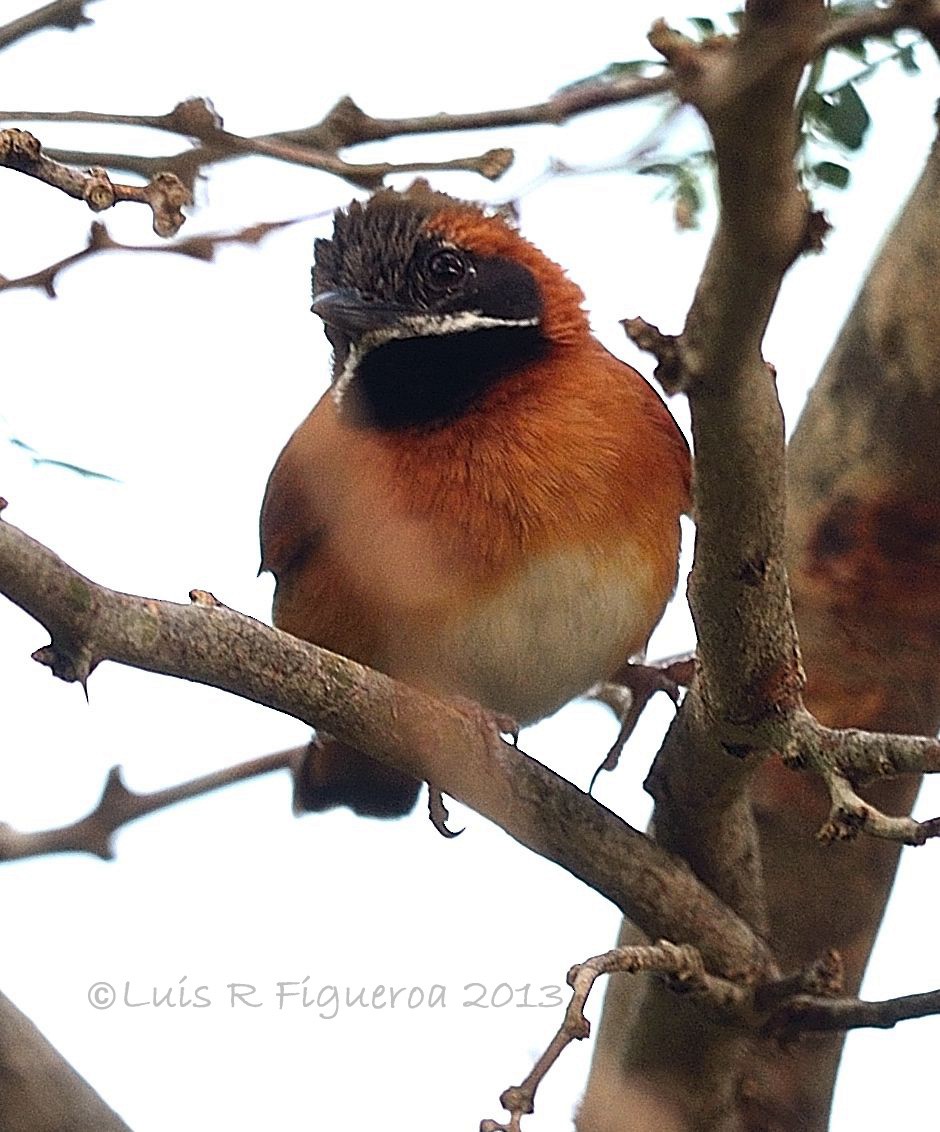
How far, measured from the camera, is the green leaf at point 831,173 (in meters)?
4.37

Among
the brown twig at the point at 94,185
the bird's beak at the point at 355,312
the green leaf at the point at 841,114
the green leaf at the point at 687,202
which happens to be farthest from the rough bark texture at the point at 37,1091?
the green leaf at the point at 841,114

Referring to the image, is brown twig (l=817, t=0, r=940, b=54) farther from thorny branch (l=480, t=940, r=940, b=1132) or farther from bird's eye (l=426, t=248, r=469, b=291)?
bird's eye (l=426, t=248, r=469, b=291)

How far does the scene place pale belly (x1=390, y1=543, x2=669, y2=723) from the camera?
15.1ft

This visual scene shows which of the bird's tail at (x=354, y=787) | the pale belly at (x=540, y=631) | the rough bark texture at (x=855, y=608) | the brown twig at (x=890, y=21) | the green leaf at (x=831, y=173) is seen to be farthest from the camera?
the bird's tail at (x=354, y=787)

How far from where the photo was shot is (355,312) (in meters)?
4.98

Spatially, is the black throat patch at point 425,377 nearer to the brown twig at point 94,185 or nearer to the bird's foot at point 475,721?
the bird's foot at point 475,721

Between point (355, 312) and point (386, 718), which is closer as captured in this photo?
point (386, 718)

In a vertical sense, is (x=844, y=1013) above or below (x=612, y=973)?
above

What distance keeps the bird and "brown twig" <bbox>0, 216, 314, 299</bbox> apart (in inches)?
53.5

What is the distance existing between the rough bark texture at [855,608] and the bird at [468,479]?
43 cm

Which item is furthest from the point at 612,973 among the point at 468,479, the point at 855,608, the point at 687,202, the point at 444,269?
the point at 444,269

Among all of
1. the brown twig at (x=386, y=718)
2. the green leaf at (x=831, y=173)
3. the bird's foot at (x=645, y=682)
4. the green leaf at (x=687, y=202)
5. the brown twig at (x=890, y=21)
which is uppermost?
the green leaf at (x=831, y=173)

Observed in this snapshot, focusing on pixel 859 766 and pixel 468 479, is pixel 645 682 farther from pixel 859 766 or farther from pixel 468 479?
pixel 859 766

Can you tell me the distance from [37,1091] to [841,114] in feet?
8.80
